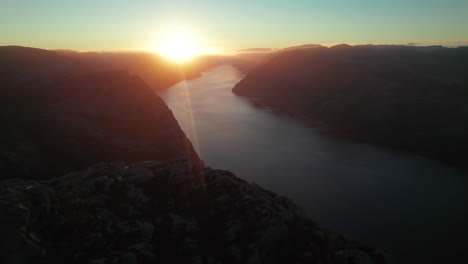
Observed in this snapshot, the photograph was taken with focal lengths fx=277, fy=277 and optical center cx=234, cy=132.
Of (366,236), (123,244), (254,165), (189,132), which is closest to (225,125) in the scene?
(189,132)

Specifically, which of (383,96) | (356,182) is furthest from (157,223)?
(383,96)

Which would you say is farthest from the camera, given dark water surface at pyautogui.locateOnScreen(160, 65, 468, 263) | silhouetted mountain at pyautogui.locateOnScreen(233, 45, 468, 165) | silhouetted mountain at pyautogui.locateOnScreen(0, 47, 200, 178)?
silhouetted mountain at pyautogui.locateOnScreen(233, 45, 468, 165)

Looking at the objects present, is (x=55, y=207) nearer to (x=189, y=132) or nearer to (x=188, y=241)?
(x=188, y=241)

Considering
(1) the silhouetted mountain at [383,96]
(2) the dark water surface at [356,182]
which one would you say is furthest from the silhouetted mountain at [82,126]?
(1) the silhouetted mountain at [383,96]

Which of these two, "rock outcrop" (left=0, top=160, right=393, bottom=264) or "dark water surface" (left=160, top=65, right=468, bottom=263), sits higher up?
"rock outcrop" (left=0, top=160, right=393, bottom=264)

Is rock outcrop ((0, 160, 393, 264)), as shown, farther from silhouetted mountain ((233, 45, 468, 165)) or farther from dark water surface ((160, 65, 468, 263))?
silhouetted mountain ((233, 45, 468, 165))

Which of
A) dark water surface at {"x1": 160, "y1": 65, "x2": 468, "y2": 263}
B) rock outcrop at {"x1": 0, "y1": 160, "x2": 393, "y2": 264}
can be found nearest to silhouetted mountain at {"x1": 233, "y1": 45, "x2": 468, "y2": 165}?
dark water surface at {"x1": 160, "y1": 65, "x2": 468, "y2": 263}
